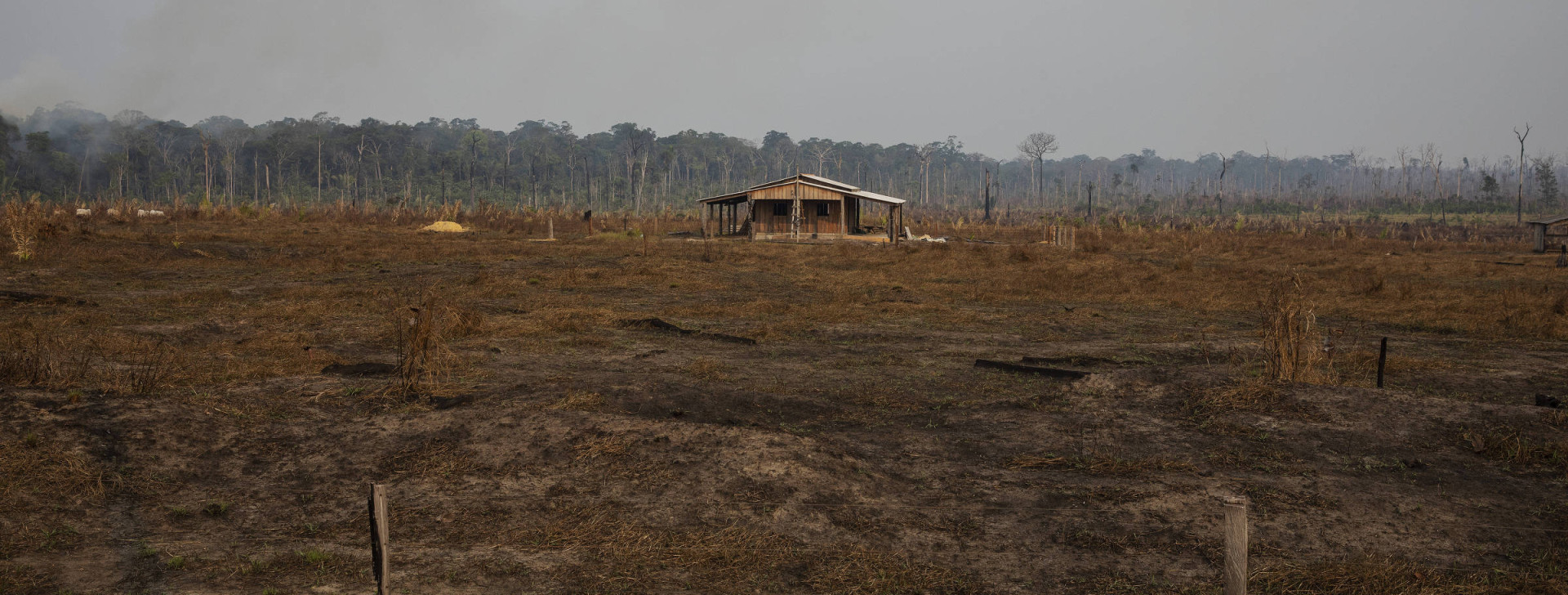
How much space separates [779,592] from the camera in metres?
5.40

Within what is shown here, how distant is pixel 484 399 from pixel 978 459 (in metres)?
4.57

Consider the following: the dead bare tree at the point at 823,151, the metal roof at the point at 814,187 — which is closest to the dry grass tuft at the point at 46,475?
the metal roof at the point at 814,187

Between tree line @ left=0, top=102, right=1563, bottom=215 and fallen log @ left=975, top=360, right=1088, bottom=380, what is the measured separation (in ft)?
176

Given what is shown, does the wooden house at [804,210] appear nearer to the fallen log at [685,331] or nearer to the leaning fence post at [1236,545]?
the fallen log at [685,331]

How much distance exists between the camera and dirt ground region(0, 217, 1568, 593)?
5.69 meters

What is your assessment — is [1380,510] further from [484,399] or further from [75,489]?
[75,489]

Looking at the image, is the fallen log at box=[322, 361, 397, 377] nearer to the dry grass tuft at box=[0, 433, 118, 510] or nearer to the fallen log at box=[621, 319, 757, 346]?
the dry grass tuft at box=[0, 433, 118, 510]

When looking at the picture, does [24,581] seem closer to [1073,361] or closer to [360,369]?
[360,369]

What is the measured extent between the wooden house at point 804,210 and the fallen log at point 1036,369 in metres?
28.0

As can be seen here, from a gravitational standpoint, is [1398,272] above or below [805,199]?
below

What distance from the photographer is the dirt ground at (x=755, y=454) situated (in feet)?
18.7

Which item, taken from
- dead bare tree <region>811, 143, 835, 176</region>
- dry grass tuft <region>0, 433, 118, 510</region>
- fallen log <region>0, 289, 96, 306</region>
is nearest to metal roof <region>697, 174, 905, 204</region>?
fallen log <region>0, 289, 96, 306</region>

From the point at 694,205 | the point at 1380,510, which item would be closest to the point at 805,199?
the point at 1380,510

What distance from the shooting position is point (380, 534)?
13.6 feet
